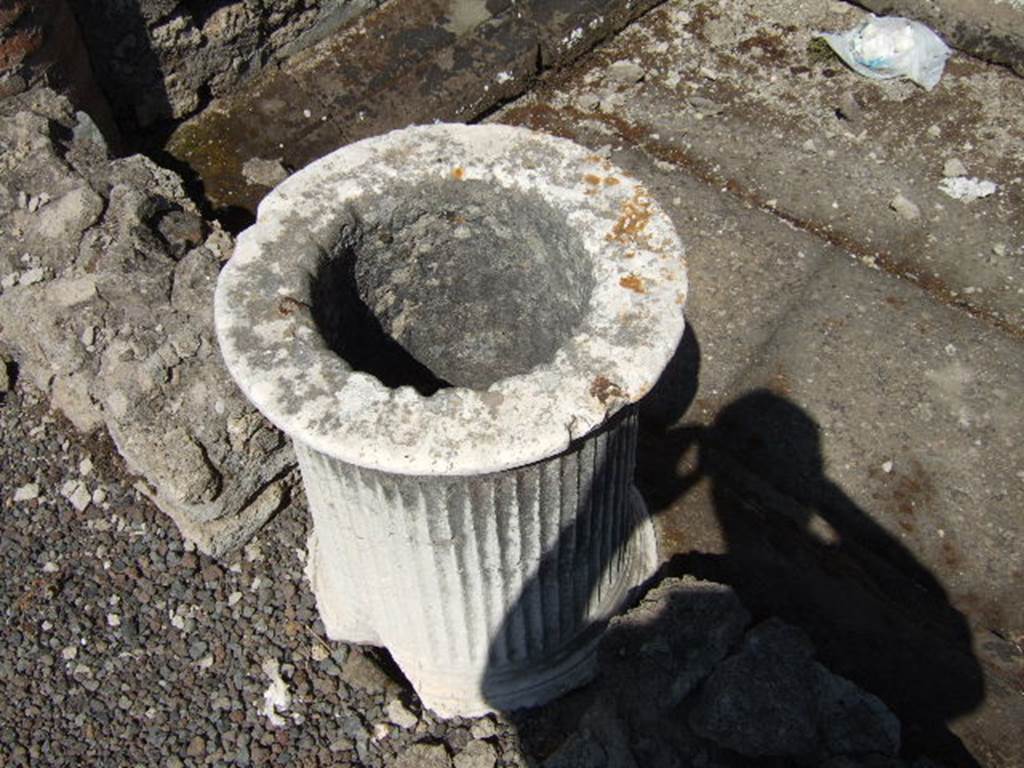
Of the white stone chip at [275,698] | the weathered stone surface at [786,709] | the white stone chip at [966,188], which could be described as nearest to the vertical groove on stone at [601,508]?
the weathered stone surface at [786,709]

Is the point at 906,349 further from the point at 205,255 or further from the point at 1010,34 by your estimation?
the point at 205,255

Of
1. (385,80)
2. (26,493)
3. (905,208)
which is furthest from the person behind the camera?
(385,80)

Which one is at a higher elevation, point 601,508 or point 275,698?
point 601,508

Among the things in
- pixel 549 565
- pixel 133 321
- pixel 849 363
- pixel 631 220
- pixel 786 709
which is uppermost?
pixel 631 220

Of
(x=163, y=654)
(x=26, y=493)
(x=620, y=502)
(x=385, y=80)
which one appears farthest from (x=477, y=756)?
(x=385, y=80)

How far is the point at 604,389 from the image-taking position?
239cm

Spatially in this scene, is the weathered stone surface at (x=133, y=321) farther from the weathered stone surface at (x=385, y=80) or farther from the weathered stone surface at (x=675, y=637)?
the weathered stone surface at (x=675, y=637)

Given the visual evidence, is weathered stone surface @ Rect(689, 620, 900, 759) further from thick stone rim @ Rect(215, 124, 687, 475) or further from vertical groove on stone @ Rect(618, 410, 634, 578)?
thick stone rim @ Rect(215, 124, 687, 475)

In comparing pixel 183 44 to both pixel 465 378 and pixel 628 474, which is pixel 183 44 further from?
pixel 628 474

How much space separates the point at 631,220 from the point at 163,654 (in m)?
2.02

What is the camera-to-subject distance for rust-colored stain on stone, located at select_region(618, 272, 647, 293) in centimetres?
255

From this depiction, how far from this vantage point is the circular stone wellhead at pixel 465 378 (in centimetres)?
238

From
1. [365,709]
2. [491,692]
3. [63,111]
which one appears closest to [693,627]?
[491,692]

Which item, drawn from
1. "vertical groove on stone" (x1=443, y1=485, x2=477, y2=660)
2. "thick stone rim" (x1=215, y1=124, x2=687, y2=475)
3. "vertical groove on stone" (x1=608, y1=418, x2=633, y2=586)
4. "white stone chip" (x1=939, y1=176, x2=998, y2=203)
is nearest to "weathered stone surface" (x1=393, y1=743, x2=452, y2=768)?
"vertical groove on stone" (x1=443, y1=485, x2=477, y2=660)
